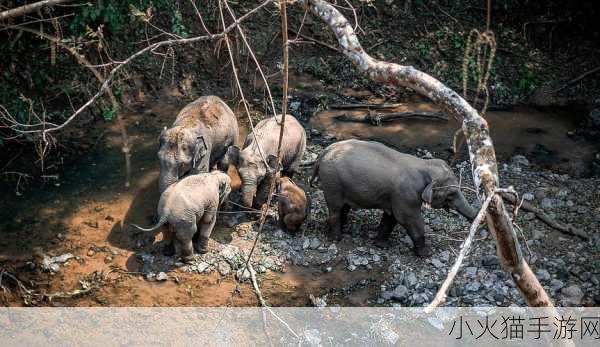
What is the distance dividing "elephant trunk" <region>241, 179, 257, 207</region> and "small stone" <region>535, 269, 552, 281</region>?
12.1 ft

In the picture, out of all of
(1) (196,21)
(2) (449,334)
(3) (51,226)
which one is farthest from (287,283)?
(1) (196,21)

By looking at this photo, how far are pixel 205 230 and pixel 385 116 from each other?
4.54 metres

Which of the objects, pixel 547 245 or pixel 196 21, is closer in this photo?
pixel 547 245

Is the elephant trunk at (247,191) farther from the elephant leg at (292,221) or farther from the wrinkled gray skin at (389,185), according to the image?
the wrinkled gray skin at (389,185)

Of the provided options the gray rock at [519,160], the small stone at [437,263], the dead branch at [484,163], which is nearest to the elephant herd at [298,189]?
the small stone at [437,263]

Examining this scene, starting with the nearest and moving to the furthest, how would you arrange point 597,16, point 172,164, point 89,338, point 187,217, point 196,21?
point 89,338
point 187,217
point 172,164
point 196,21
point 597,16

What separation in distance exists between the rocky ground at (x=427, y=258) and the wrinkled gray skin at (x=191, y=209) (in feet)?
0.80

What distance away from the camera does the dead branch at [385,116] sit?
1165cm

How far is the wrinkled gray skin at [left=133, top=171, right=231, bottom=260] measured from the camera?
26.1ft

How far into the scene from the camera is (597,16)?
46.6ft

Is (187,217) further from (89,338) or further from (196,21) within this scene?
(196,21)

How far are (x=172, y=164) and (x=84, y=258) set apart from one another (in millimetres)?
1566

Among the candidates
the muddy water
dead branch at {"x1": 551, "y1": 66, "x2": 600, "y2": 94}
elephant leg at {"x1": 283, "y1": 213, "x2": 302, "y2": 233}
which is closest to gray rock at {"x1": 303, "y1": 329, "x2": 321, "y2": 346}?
elephant leg at {"x1": 283, "y1": 213, "x2": 302, "y2": 233}

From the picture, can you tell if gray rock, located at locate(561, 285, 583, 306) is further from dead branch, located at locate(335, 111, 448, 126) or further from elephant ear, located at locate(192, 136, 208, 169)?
elephant ear, located at locate(192, 136, 208, 169)
